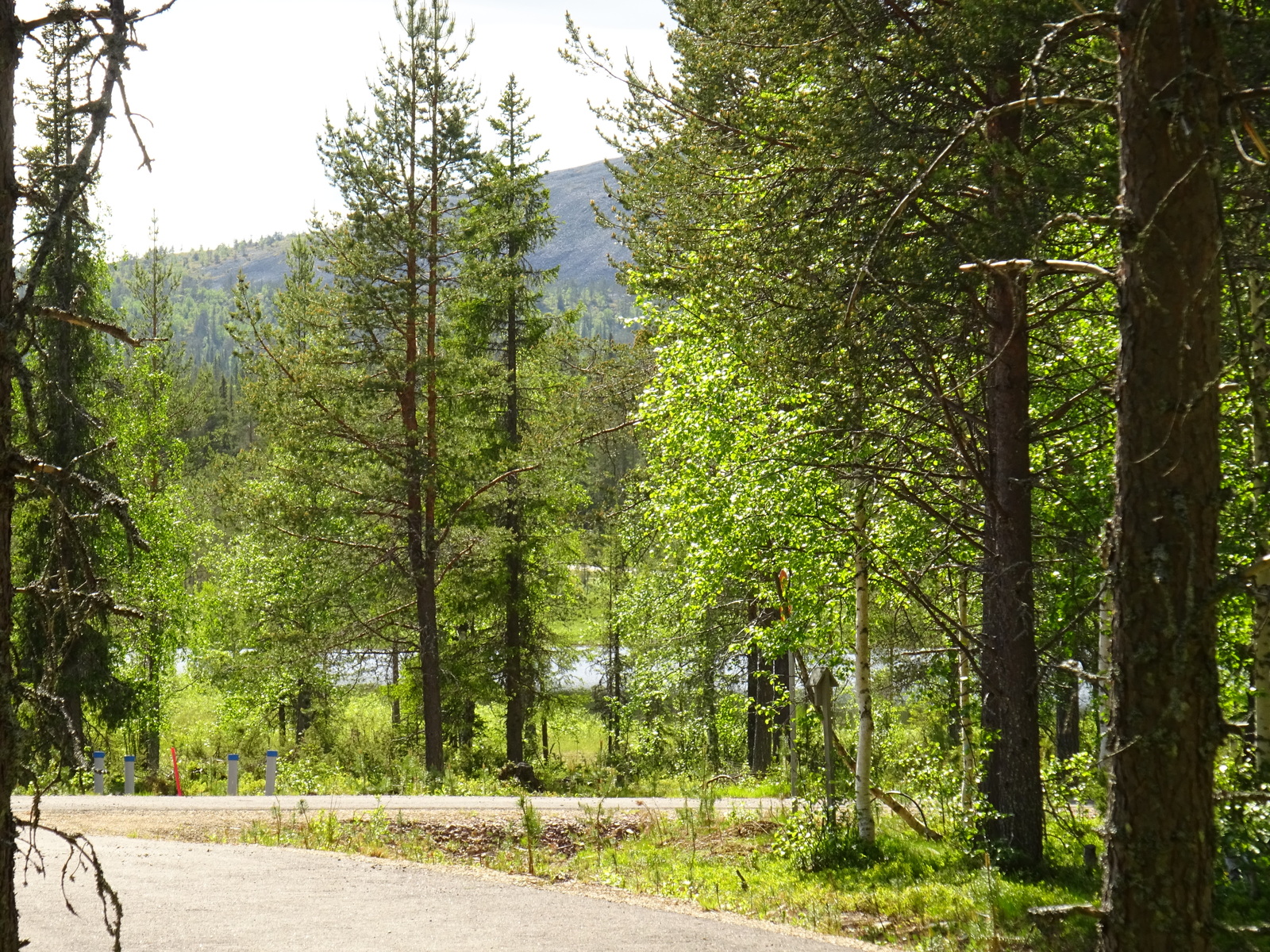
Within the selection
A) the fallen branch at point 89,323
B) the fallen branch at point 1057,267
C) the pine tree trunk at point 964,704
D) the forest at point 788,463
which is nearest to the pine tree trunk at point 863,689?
the forest at point 788,463

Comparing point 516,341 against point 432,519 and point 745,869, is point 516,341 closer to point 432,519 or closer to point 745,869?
point 432,519

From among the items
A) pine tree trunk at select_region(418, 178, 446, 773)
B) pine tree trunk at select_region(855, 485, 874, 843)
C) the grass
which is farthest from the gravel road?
pine tree trunk at select_region(418, 178, 446, 773)

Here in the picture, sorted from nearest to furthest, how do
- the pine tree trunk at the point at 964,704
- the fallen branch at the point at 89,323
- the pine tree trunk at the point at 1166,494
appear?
the pine tree trunk at the point at 1166,494
the fallen branch at the point at 89,323
the pine tree trunk at the point at 964,704

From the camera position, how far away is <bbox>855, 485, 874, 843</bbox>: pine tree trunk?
10484 mm

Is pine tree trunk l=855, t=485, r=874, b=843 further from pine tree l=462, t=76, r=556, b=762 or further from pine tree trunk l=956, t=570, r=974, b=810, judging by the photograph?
pine tree l=462, t=76, r=556, b=762

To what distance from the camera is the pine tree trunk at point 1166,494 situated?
383 centimetres

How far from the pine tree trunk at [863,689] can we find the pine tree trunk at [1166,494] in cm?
642

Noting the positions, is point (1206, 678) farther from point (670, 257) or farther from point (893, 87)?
point (670, 257)

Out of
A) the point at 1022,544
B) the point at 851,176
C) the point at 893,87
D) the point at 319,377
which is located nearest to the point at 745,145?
the point at 851,176

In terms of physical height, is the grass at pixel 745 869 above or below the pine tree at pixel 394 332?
→ below

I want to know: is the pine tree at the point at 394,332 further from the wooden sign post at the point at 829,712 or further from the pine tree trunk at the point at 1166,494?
the pine tree trunk at the point at 1166,494

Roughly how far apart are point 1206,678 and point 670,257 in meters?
10.8

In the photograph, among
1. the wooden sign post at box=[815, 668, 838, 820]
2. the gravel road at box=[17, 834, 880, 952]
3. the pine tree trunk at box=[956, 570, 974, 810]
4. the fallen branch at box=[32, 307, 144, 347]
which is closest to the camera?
the fallen branch at box=[32, 307, 144, 347]

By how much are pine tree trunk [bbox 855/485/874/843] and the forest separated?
0.22ft
